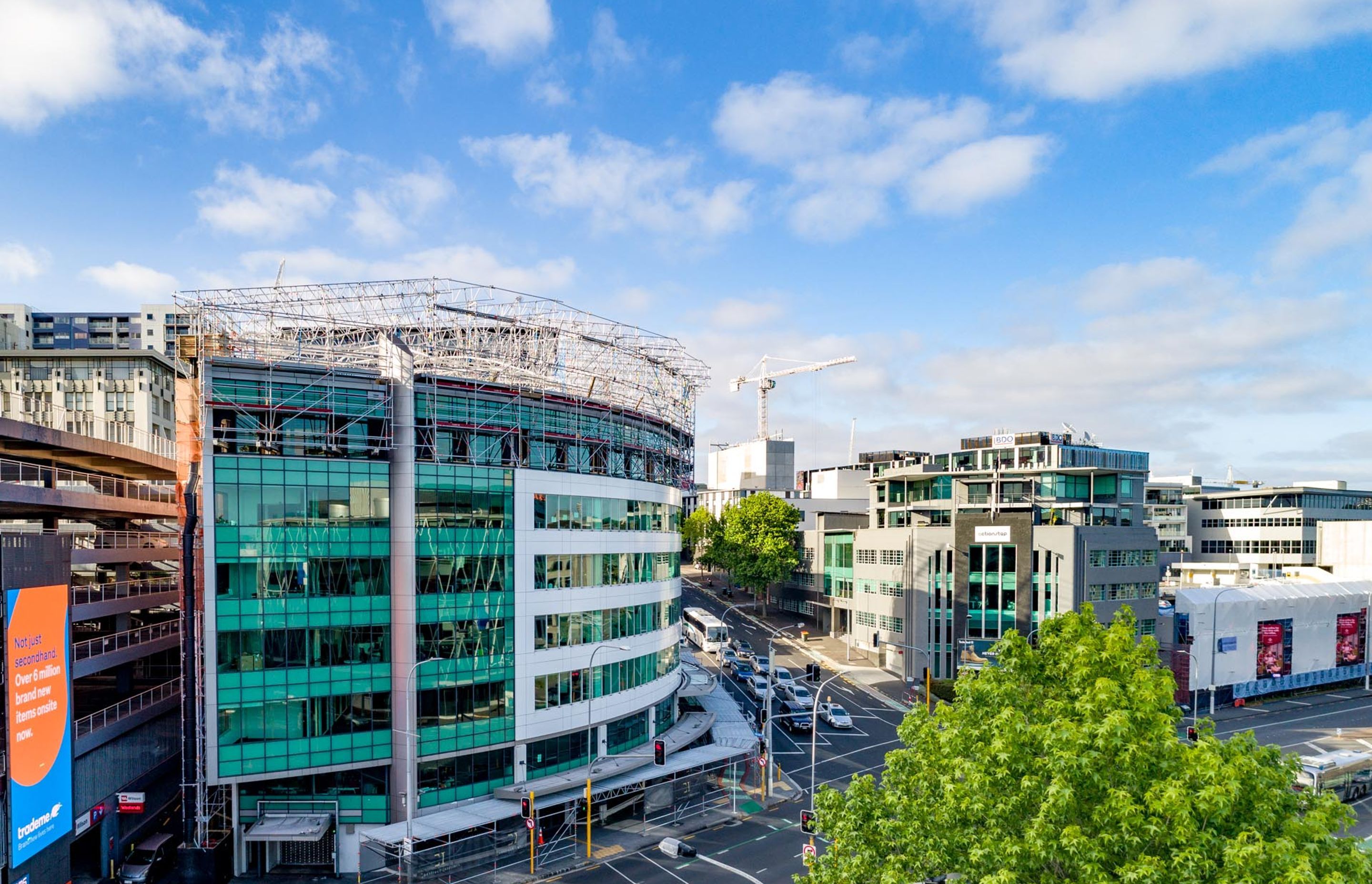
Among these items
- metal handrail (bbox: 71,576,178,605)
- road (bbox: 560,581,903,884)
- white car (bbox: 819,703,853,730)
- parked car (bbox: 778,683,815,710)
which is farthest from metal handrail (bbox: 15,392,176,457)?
white car (bbox: 819,703,853,730)

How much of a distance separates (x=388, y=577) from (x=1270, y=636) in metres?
79.4

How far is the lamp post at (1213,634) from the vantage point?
2771 inches

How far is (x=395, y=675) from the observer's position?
40062 millimetres

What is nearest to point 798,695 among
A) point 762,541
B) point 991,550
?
point 991,550

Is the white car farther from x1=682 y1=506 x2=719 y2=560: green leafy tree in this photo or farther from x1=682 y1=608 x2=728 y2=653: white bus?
x1=682 y1=506 x2=719 y2=560: green leafy tree

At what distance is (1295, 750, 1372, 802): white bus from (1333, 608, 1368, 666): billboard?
38788 millimetres

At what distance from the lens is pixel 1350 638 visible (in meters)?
81.6

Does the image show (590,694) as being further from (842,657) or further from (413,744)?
(842,657)

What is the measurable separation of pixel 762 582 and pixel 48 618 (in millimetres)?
82970

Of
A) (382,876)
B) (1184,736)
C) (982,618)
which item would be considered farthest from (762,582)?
(382,876)

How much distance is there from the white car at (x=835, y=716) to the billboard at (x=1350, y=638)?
180ft

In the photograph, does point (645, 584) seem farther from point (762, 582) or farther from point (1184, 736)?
point (762, 582)

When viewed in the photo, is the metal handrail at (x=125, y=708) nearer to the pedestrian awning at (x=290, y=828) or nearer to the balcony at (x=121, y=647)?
the balcony at (x=121, y=647)

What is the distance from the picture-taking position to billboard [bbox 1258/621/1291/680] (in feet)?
245
